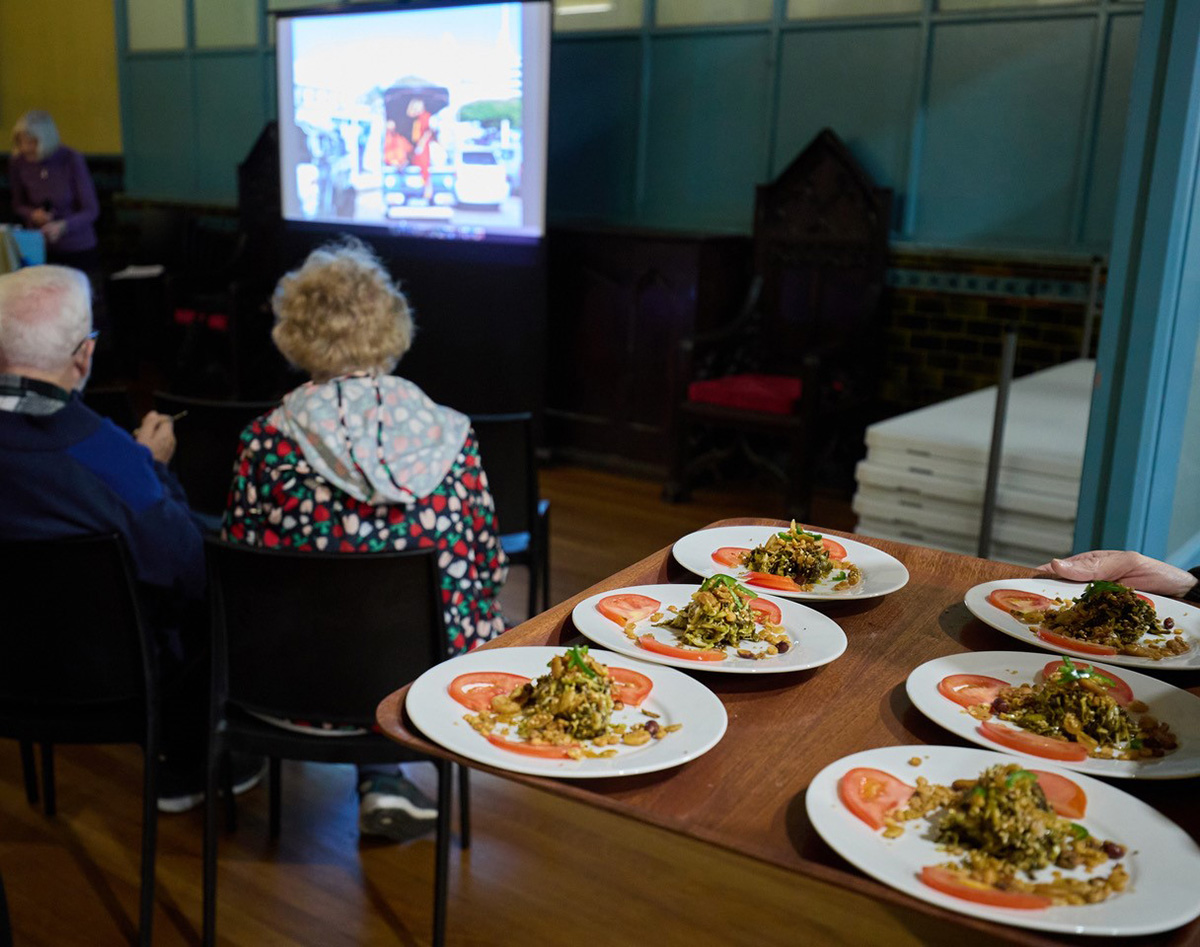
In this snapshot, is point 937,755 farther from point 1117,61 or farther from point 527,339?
point 527,339

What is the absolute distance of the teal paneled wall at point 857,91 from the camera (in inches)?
189

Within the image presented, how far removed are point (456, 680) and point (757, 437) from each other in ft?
14.4

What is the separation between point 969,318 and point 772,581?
3859 millimetres

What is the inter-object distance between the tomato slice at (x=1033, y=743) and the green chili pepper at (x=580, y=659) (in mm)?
334

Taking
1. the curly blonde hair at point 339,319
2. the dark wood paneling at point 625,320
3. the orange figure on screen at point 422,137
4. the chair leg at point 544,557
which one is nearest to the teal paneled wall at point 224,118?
the orange figure on screen at point 422,137

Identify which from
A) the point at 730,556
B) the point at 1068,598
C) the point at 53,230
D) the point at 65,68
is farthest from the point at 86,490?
the point at 65,68

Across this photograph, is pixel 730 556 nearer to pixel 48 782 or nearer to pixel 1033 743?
pixel 1033 743

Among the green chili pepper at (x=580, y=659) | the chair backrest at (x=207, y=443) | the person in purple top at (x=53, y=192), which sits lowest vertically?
the chair backrest at (x=207, y=443)

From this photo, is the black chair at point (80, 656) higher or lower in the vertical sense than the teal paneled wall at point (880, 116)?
lower

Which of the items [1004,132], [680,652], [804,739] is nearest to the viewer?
[804,739]

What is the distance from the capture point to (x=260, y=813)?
2.50 m

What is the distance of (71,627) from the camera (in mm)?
1852

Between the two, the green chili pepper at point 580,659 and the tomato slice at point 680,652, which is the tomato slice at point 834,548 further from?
the green chili pepper at point 580,659

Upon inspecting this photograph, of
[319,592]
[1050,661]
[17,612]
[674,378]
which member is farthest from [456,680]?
[674,378]
